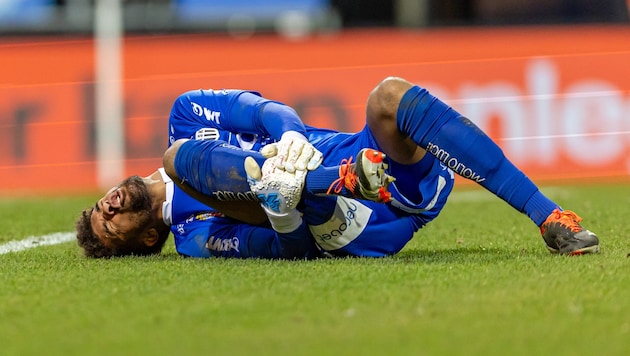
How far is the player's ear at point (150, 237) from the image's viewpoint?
177 inches

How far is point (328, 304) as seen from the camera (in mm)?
3160

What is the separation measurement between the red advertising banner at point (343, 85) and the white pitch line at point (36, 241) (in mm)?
3673

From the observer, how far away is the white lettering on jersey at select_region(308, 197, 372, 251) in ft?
13.2

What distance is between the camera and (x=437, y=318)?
2.93 meters

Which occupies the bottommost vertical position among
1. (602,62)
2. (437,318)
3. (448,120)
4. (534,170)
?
(534,170)

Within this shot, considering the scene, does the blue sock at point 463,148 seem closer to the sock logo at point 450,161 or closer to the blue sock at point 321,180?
the sock logo at point 450,161

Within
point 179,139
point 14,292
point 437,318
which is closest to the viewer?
point 437,318

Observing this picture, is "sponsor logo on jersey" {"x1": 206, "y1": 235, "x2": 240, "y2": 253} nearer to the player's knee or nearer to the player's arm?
the player's arm

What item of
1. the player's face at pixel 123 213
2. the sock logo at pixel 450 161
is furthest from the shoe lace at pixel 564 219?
the player's face at pixel 123 213

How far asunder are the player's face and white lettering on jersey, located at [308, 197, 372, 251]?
727mm

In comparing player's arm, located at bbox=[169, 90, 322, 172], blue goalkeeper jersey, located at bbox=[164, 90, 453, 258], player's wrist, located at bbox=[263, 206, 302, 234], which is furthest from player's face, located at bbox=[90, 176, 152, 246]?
player's wrist, located at bbox=[263, 206, 302, 234]

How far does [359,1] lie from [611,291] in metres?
7.56

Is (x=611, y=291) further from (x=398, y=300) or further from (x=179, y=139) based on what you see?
(x=179, y=139)

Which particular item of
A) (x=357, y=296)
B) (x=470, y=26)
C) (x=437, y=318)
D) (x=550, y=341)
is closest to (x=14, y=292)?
(x=357, y=296)
